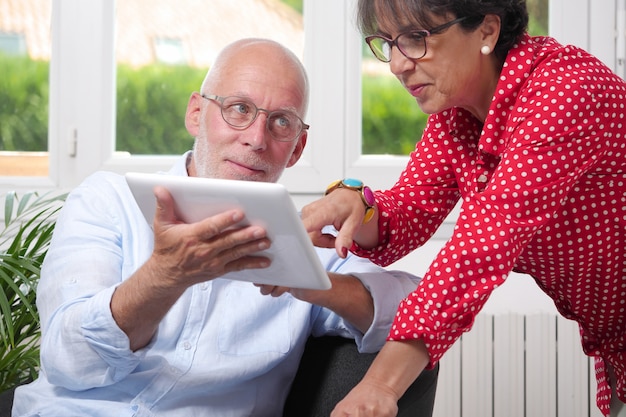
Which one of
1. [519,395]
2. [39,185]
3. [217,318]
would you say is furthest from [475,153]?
[39,185]

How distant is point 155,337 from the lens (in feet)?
4.93

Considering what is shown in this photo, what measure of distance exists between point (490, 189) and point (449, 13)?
0.98ft

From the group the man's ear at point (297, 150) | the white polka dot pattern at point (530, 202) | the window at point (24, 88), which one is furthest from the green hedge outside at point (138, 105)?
the white polka dot pattern at point (530, 202)

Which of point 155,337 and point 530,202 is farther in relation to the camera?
point 155,337

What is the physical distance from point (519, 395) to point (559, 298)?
1301 mm

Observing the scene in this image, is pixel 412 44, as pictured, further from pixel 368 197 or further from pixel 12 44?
pixel 12 44

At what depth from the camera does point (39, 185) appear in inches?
113

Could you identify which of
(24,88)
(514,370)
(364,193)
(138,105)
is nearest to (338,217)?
(364,193)

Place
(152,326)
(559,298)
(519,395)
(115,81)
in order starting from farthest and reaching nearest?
(115,81) → (519,395) → (559,298) → (152,326)

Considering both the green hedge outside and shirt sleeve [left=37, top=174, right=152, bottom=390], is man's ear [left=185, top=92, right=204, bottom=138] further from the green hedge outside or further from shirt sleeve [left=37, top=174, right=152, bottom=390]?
the green hedge outside

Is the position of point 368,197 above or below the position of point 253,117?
below

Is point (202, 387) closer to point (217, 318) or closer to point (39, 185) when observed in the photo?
point (217, 318)

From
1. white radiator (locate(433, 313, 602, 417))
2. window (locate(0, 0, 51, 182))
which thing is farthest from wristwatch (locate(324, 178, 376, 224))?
window (locate(0, 0, 51, 182))

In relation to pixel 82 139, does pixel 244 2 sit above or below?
above
